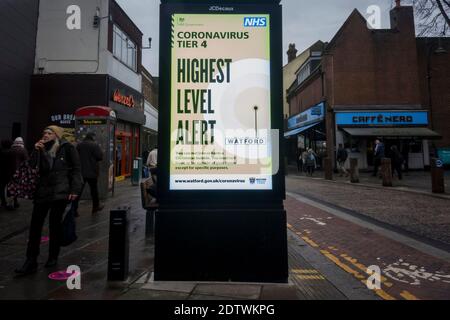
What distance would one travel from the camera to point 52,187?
4.17 meters

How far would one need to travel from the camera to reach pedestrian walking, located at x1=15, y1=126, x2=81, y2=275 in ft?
13.5

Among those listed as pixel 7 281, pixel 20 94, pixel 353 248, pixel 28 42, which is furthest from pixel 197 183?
pixel 28 42

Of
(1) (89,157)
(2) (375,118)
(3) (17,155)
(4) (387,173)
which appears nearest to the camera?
(1) (89,157)

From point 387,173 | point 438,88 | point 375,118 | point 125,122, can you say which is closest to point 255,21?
point 387,173

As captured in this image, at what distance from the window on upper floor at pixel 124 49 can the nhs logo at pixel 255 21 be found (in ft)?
52.6

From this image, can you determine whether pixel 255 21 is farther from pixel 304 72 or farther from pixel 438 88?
pixel 304 72

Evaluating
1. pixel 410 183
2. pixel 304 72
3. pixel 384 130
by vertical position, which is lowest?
pixel 410 183

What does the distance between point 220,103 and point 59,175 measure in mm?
2368

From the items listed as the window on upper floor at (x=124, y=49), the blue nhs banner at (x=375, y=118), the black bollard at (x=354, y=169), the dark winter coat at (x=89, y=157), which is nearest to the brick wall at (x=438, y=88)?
the blue nhs banner at (x=375, y=118)

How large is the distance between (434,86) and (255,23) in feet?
98.0

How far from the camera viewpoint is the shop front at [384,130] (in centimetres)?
2467

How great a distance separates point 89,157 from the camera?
796 centimetres
